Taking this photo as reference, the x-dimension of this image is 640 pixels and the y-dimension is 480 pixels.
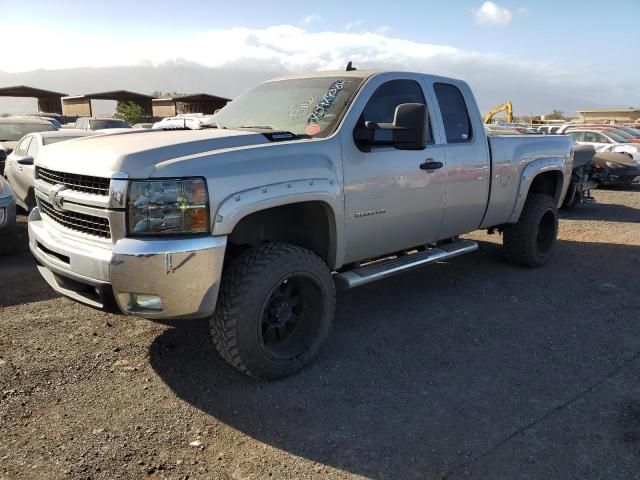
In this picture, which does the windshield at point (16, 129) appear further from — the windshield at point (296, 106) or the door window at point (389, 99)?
the door window at point (389, 99)

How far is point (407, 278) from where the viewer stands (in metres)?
5.96

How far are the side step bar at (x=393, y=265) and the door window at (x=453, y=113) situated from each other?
101cm

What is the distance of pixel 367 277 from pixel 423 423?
1273mm

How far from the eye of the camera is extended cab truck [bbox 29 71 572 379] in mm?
2975

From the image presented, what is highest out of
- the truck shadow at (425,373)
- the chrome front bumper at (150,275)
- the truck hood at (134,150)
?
the truck hood at (134,150)

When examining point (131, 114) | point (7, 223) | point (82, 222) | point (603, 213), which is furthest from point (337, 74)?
point (131, 114)

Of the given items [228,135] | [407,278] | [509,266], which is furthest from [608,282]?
[228,135]

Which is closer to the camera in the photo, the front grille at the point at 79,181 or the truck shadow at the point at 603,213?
the front grille at the point at 79,181

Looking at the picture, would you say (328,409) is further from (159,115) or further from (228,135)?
(159,115)

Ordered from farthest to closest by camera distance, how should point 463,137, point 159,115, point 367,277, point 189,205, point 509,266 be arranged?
1. point 159,115
2. point 509,266
3. point 463,137
4. point 367,277
5. point 189,205

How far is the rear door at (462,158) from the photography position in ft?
15.8

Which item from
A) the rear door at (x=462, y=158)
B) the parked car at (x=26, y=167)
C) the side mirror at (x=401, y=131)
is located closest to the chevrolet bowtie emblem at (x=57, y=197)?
the side mirror at (x=401, y=131)

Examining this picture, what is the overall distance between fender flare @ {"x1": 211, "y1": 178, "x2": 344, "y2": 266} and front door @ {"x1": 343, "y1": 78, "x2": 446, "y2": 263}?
111 millimetres

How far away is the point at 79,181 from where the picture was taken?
3.27 metres
